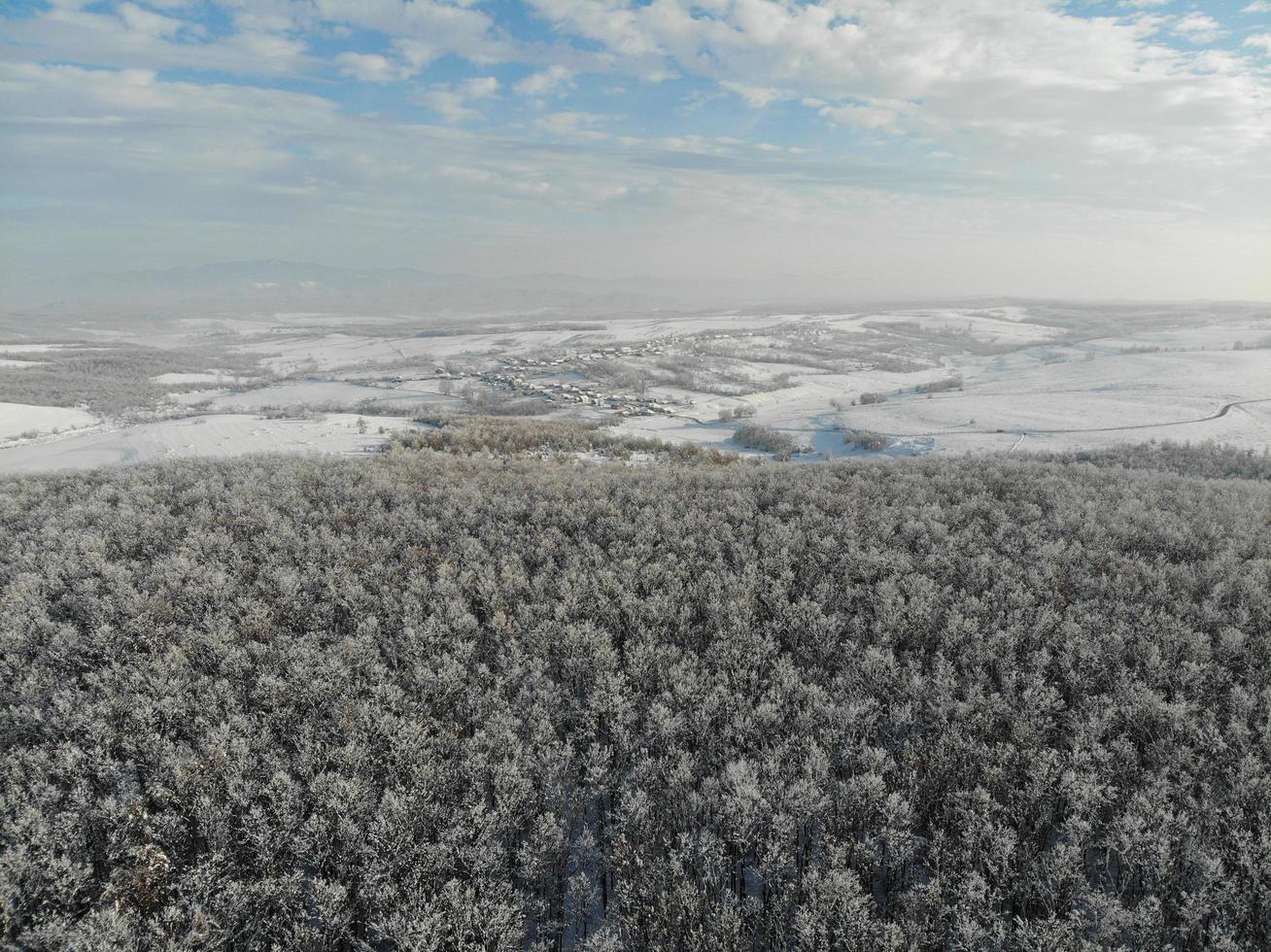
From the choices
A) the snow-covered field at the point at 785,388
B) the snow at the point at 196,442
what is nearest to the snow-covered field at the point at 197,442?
the snow at the point at 196,442

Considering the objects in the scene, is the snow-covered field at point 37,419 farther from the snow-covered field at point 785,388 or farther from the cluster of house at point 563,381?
the cluster of house at point 563,381

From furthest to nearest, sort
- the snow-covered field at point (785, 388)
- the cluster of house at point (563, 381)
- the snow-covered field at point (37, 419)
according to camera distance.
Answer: the cluster of house at point (563, 381)
the snow-covered field at point (37, 419)
the snow-covered field at point (785, 388)

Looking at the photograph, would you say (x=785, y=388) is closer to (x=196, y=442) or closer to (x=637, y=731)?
(x=196, y=442)

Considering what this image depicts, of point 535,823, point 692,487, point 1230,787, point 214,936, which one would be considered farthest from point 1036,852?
point 692,487

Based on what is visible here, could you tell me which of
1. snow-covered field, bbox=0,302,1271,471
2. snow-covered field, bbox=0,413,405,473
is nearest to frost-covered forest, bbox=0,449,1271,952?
snow-covered field, bbox=0,413,405,473

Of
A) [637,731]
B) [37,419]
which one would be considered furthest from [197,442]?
[637,731]

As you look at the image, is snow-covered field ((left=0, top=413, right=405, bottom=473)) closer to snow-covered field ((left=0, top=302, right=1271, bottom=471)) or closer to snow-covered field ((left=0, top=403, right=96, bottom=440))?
snow-covered field ((left=0, top=302, right=1271, bottom=471))

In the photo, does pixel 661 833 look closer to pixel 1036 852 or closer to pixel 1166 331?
pixel 1036 852
